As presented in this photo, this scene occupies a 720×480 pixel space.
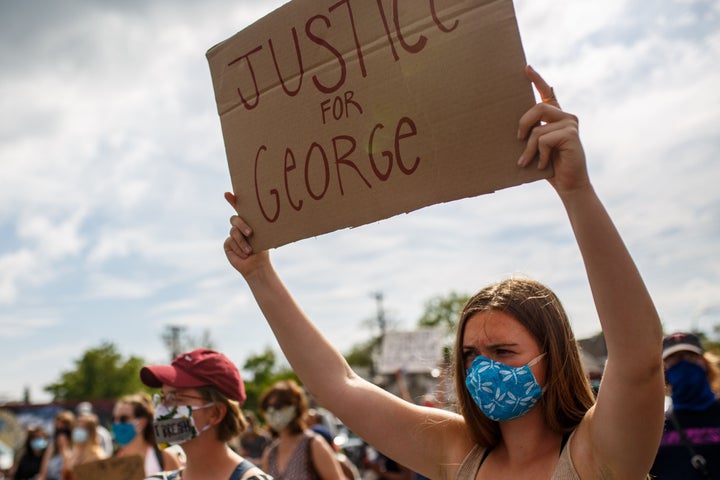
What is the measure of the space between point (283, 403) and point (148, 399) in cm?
128

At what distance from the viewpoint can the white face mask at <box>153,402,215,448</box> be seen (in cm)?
336

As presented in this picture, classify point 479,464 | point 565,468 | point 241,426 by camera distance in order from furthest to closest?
point 241,426 → point 479,464 → point 565,468

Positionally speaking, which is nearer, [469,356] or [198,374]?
[469,356]

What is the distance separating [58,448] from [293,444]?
18.3ft

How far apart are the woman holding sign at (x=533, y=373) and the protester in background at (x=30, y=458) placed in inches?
382

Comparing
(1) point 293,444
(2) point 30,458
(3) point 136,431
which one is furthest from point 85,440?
(2) point 30,458

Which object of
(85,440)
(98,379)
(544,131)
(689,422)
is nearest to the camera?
(544,131)

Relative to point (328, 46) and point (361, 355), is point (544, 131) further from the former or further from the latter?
point (361, 355)

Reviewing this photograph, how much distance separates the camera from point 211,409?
3.49m

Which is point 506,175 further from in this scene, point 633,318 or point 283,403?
point 283,403

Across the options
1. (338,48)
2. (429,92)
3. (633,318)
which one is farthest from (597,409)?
(338,48)

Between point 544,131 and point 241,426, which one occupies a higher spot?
point 544,131

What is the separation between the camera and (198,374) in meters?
3.50

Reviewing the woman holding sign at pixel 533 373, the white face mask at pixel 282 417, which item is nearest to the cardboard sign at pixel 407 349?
the white face mask at pixel 282 417
